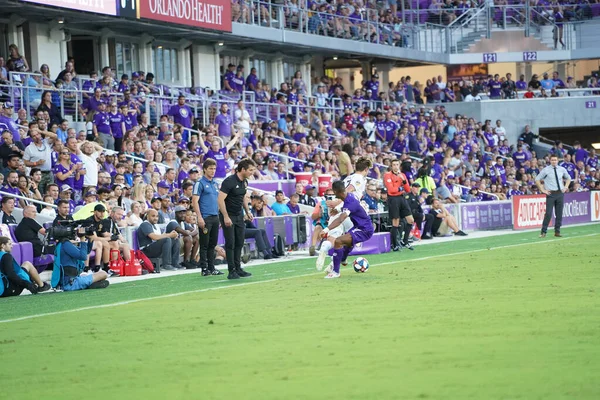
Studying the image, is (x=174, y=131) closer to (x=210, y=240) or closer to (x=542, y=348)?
(x=210, y=240)

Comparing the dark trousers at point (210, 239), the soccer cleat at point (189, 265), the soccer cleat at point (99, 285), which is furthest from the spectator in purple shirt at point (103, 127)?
the soccer cleat at point (99, 285)

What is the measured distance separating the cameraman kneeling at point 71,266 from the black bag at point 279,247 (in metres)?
6.97

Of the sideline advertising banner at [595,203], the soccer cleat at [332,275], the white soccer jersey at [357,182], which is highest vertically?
the white soccer jersey at [357,182]

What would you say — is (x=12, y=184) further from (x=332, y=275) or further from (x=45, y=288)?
(x=332, y=275)

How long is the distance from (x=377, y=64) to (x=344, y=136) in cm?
1549

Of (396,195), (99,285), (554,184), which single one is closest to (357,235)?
(99,285)

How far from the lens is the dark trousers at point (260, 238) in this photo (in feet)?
73.7

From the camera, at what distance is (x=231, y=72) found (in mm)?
36594

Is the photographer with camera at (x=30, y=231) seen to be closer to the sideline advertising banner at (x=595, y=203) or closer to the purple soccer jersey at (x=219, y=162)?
the purple soccer jersey at (x=219, y=162)

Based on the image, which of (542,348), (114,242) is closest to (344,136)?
(114,242)

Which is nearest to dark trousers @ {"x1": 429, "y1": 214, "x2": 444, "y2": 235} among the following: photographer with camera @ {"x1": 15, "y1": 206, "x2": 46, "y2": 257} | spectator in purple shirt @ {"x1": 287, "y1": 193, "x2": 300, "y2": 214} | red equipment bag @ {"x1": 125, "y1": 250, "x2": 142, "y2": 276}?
spectator in purple shirt @ {"x1": 287, "y1": 193, "x2": 300, "y2": 214}

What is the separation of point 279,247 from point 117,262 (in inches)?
190

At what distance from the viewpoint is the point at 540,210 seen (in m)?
33.3

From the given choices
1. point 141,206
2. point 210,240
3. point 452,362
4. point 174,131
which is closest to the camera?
point 452,362
